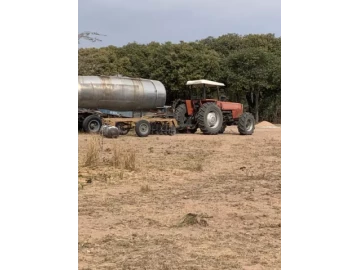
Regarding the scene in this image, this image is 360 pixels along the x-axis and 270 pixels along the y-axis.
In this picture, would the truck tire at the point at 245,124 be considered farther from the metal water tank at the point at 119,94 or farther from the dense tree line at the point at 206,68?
the dense tree line at the point at 206,68

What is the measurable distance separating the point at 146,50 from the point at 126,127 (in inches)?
456

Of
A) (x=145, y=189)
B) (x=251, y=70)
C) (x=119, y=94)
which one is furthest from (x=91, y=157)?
(x=251, y=70)

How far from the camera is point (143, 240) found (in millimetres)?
3156

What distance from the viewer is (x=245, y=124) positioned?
12.9 meters

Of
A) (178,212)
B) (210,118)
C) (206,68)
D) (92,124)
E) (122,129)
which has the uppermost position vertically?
(206,68)

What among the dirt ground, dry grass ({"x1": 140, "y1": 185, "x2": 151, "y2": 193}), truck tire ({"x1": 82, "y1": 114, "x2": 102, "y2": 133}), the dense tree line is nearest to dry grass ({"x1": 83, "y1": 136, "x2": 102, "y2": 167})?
the dirt ground

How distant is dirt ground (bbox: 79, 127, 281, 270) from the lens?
111 inches

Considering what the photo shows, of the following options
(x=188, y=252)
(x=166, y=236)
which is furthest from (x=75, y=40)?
(x=166, y=236)

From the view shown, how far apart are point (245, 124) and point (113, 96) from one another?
379cm

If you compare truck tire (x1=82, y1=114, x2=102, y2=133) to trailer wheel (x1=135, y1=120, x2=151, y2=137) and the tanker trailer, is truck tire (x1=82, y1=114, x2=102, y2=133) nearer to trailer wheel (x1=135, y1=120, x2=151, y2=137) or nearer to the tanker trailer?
the tanker trailer

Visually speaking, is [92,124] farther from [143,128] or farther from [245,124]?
[245,124]

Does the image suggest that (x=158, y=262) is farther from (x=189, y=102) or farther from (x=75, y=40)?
(x=189, y=102)

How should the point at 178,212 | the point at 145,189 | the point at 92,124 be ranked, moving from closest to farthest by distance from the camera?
the point at 178,212 < the point at 145,189 < the point at 92,124

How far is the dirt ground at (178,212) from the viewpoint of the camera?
2.82m
